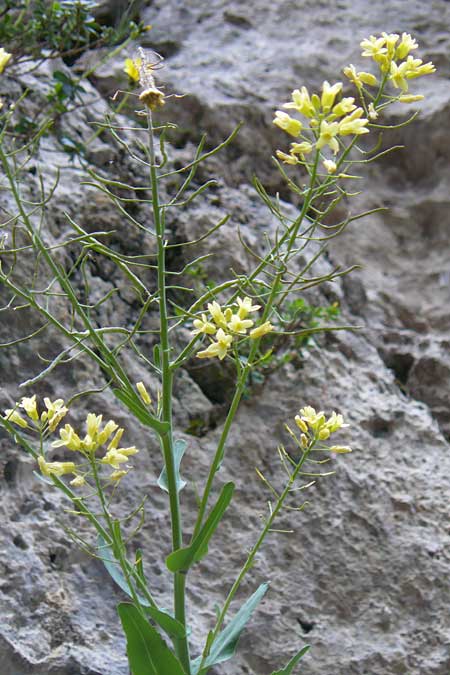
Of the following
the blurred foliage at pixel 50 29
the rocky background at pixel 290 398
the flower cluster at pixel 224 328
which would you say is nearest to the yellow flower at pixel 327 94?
the flower cluster at pixel 224 328

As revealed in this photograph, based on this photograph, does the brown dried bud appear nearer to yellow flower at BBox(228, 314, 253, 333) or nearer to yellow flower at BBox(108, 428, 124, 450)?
yellow flower at BBox(228, 314, 253, 333)

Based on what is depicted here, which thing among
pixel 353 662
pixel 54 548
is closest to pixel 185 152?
pixel 54 548

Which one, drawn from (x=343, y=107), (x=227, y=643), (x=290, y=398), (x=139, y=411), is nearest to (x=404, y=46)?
(x=343, y=107)

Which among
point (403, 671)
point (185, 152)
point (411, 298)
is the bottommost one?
point (403, 671)

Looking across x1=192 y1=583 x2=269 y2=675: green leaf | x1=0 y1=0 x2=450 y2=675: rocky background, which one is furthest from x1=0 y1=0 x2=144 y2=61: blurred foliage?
x1=192 y1=583 x2=269 y2=675: green leaf

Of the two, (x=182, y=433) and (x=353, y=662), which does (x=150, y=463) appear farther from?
(x=353, y=662)

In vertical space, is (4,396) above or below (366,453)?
above
